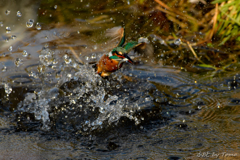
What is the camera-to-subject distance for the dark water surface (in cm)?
215

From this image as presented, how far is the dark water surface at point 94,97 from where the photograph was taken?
2.15 meters

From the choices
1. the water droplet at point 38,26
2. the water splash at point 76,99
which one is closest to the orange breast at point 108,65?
the water splash at point 76,99

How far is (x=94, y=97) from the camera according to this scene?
9.86 ft

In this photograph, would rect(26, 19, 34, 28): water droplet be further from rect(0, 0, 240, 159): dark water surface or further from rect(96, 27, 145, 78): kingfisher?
rect(96, 27, 145, 78): kingfisher

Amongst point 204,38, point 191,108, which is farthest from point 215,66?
point 191,108

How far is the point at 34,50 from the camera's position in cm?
378

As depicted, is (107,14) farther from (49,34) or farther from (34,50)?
(34,50)

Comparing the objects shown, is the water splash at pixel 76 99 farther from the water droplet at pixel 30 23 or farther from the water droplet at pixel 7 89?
the water droplet at pixel 30 23

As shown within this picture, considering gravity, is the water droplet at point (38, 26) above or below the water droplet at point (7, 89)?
above

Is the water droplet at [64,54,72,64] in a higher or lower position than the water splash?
higher

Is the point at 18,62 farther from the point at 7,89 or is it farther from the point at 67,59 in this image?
the point at 67,59

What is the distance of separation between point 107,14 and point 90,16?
0.87 ft

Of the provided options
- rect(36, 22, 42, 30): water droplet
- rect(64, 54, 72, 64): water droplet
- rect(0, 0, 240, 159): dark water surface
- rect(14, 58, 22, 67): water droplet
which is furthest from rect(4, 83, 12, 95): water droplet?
rect(36, 22, 42, 30): water droplet

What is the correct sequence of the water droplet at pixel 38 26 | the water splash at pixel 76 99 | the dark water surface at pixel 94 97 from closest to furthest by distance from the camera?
Answer: 1. the dark water surface at pixel 94 97
2. the water splash at pixel 76 99
3. the water droplet at pixel 38 26
